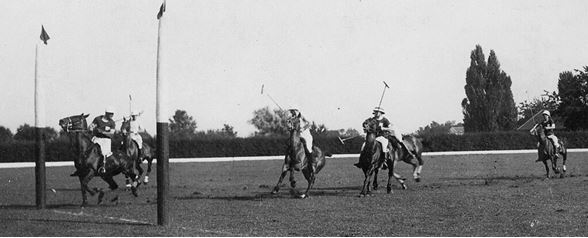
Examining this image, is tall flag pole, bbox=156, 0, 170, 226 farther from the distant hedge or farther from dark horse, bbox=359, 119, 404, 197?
the distant hedge

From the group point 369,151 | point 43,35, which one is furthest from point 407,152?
point 43,35

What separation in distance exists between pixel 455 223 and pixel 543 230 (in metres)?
1.34

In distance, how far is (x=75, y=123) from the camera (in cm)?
1446

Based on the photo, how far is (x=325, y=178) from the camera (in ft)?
73.8

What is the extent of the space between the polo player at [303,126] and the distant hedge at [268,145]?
22.8m

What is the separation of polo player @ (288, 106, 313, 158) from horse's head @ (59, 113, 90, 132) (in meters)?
4.39

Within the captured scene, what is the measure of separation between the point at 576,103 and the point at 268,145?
28508mm

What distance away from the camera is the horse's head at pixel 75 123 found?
47.3 ft

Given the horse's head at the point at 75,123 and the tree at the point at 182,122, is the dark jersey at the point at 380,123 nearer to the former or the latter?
A: the horse's head at the point at 75,123

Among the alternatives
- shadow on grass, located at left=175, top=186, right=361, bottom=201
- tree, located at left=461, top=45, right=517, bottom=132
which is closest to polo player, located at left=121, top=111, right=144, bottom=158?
shadow on grass, located at left=175, top=186, right=361, bottom=201

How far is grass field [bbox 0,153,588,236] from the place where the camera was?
10.1m

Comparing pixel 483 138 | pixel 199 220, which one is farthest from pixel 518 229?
pixel 483 138

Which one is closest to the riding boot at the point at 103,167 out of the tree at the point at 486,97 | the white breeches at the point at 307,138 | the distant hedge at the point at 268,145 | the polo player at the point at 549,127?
the white breeches at the point at 307,138

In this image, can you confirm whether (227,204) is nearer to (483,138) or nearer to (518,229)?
(518,229)
